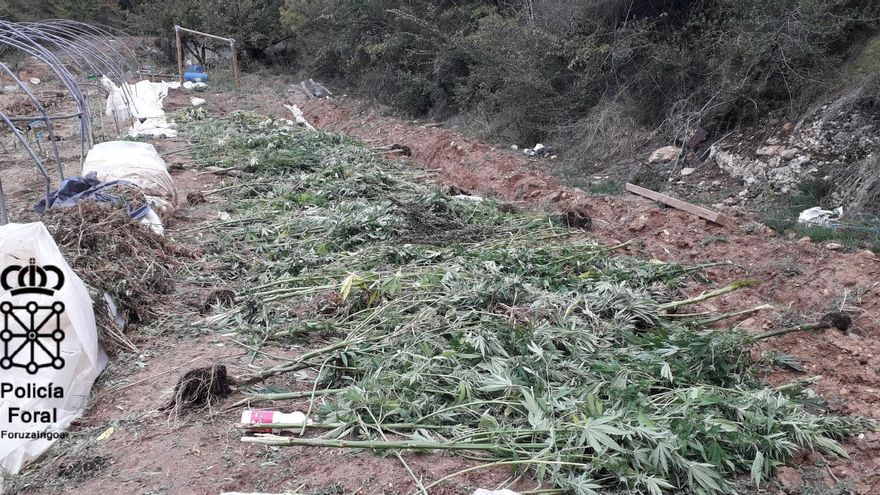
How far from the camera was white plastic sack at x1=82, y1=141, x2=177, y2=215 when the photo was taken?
687 cm

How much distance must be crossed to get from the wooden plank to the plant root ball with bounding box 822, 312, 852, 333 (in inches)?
78.3

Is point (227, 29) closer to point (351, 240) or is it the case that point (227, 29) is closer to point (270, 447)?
point (351, 240)

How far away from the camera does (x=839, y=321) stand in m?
4.18

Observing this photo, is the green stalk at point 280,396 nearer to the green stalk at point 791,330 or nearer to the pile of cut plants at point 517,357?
the pile of cut plants at point 517,357

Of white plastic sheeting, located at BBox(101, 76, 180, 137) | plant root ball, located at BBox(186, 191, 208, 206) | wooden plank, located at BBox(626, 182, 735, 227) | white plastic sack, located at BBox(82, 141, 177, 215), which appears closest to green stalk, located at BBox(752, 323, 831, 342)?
wooden plank, located at BBox(626, 182, 735, 227)

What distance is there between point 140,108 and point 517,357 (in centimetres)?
1134

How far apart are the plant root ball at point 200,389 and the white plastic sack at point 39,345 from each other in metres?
0.55

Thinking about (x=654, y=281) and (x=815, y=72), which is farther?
(x=815, y=72)

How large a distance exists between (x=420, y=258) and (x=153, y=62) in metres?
20.3

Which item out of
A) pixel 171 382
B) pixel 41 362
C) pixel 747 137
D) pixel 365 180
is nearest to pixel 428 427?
pixel 171 382

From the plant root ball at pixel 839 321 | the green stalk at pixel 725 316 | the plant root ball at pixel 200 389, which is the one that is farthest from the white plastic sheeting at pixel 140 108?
the plant root ball at pixel 839 321

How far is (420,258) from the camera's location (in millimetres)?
5316

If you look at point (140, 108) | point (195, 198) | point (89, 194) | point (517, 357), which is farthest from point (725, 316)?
point (140, 108)

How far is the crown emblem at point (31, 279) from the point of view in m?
3.56
